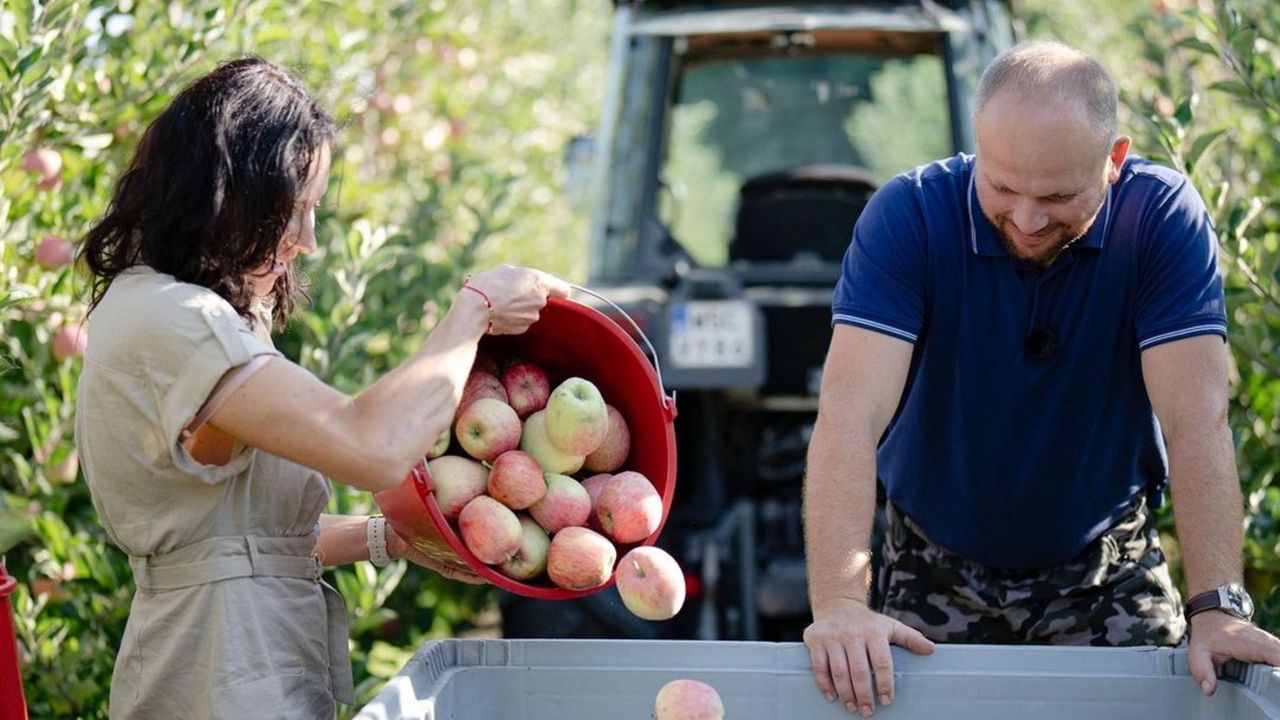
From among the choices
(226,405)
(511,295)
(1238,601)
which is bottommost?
(1238,601)

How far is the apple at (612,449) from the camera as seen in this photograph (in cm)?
242

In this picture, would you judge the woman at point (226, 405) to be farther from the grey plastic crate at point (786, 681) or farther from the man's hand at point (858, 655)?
the man's hand at point (858, 655)

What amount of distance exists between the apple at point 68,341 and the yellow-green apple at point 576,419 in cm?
151

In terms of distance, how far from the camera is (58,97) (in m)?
3.09

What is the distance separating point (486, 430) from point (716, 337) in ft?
6.41

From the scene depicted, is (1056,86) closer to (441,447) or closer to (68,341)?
(441,447)

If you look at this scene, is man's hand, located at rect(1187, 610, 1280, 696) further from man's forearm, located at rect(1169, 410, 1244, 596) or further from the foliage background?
the foliage background

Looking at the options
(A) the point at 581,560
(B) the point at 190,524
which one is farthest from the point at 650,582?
(B) the point at 190,524

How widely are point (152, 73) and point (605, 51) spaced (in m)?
7.83

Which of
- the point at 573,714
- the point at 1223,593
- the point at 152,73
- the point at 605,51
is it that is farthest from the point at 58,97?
the point at 605,51

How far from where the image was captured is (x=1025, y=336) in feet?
8.55

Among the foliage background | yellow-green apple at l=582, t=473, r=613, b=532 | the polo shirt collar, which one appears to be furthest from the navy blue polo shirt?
the foliage background

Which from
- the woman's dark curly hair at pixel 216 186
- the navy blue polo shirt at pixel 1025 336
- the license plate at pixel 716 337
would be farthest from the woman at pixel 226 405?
the license plate at pixel 716 337

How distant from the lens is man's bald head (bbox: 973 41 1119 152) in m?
2.37
